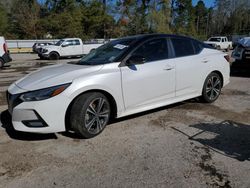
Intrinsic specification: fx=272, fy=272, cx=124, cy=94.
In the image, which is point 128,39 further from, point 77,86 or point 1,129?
point 1,129

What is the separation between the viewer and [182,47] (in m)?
5.53

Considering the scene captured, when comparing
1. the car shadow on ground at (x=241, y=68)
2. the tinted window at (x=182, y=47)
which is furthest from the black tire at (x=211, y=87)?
the car shadow on ground at (x=241, y=68)

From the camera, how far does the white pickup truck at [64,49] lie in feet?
69.1

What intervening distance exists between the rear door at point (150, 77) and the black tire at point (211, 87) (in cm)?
107

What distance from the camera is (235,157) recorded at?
352cm

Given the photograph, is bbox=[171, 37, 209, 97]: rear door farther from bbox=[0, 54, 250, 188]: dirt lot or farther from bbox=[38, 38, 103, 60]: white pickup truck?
bbox=[38, 38, 103, 60]: white pickup truck

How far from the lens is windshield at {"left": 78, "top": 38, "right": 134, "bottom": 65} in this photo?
184 inches

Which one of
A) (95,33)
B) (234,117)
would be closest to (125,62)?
(234,117)

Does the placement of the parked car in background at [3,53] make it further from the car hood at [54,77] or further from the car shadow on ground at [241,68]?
the car shadow on ground at [241,68]

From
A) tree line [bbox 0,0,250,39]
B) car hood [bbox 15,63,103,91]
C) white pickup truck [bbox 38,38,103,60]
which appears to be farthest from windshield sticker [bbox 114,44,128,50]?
tree line [bbox 0,0,250,39]

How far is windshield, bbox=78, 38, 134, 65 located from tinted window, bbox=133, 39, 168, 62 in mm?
260

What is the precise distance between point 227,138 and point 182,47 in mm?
2165

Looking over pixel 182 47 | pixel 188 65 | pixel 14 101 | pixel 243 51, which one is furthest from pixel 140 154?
pixel 243 51

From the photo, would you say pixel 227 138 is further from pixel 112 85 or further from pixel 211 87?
pixel 211 87
